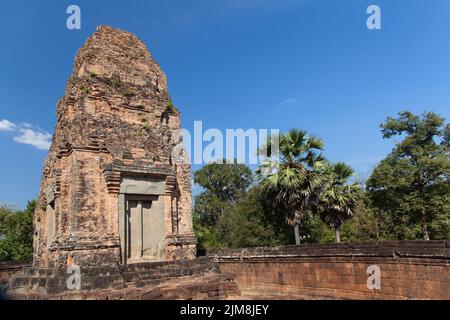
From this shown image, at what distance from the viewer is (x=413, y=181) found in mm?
18125

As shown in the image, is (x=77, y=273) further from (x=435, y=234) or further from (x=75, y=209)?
(x=435, y=234)

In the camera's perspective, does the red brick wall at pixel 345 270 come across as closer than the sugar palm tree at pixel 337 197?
Yes

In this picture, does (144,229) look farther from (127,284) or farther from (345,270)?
(345,270)

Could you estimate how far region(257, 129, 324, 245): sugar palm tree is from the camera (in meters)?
17.3

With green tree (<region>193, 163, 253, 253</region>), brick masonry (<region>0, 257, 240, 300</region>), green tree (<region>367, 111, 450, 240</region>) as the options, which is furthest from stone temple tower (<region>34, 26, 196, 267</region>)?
green tree (<region>193, 163, 253, 253</region>)

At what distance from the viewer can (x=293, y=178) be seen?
1731 centimetres

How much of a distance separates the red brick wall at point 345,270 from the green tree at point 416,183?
8787 millimetres

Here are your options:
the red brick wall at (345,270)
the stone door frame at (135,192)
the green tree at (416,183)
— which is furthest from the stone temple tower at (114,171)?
the green tree at (416,183)

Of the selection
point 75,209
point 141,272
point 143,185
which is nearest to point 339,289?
point 141,272

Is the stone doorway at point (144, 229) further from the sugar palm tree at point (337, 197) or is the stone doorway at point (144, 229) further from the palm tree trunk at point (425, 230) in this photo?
the palm tree trunk at point (425, 230)

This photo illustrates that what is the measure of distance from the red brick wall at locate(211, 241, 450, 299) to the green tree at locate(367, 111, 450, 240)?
879 cm

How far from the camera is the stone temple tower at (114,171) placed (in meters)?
10.6

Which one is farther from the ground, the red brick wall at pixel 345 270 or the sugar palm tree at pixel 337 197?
the sugar palm tree at pixel 337 197

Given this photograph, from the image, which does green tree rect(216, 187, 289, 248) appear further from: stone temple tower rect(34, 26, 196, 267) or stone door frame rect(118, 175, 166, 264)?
stone door frame rect(118, 175, 166, 264)
